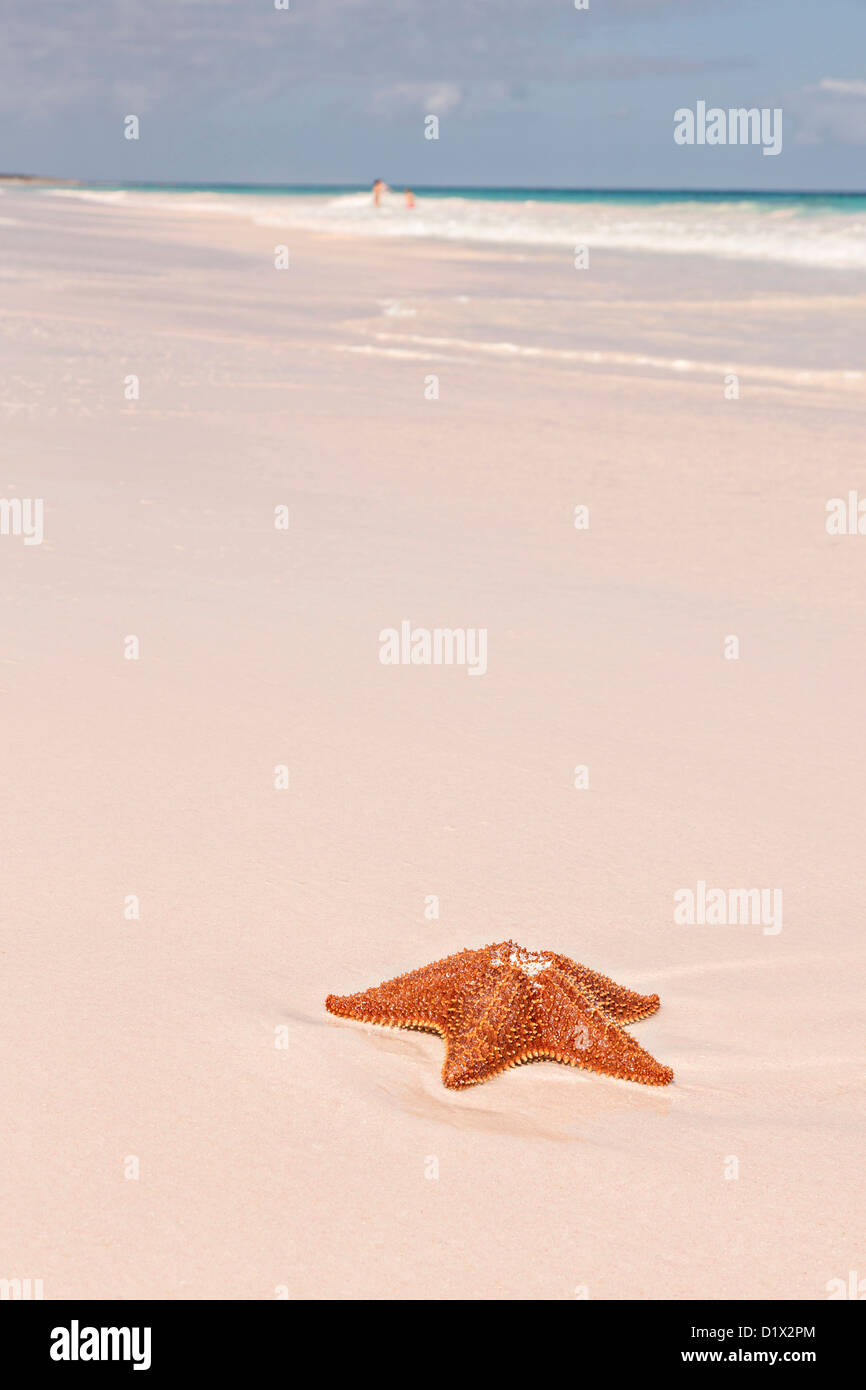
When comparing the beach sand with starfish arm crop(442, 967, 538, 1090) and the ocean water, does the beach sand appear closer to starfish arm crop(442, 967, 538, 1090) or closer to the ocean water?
starfish arm crop(442, 967, 538, 1090)

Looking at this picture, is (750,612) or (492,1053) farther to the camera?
(750,612)

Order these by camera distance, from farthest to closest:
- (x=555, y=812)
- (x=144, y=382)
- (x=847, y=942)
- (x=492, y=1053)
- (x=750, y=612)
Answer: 1. (x=144, y=382)
2. (x=750, y=612)
3. (x=555, y=812)
4. (x=847, y=942)
5. (x=492, y=1053)

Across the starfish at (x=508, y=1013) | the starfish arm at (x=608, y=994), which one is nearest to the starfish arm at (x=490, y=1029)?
the starfish at (x=508, y=1013)

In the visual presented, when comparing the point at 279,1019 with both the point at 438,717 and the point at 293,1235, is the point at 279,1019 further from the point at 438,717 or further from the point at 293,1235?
the point at 438,717

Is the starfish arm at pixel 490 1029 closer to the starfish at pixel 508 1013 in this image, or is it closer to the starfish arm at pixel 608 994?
the starfish at pixel 508 1013
